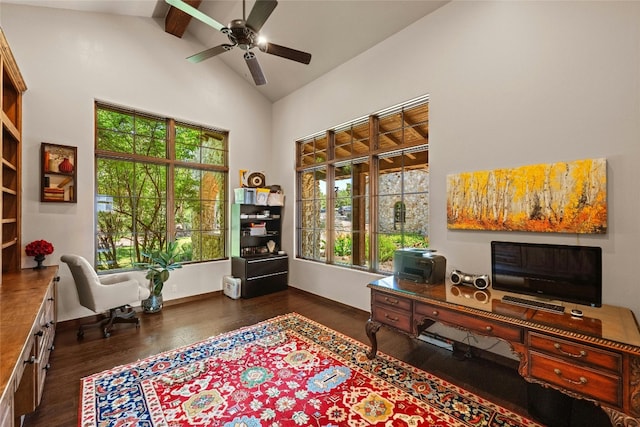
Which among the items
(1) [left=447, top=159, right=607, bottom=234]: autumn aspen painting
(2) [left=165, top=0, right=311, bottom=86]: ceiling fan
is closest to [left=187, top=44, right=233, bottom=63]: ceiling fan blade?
(2) [left=165, top=0, right=311, bottom=86]: ceiling fan

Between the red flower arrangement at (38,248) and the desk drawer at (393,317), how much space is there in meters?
3.79

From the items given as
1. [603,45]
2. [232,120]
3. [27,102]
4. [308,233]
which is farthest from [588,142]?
[27,102]

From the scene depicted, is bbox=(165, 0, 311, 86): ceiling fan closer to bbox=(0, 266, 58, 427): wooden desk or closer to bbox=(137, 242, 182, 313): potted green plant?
bbox=(0, 266, 58, 427): wooden desk

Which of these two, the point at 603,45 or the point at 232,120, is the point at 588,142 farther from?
the point at 232,120

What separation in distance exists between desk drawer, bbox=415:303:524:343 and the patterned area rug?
56 cm

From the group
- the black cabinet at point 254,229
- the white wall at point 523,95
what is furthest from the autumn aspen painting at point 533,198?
the black cabinet at point 254,229

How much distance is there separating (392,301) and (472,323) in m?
0.70

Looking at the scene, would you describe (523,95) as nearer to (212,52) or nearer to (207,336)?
(212,52)

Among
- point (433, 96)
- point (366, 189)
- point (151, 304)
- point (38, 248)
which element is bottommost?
point (151, 304)

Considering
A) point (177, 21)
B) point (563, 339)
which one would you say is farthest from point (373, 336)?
point (177, 21)

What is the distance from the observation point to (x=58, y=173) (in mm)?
3434

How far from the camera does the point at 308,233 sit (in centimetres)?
514

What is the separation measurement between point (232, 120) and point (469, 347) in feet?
16.4

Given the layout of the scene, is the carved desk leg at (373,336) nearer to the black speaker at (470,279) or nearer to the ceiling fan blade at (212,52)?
the black speaker at (470,279)
